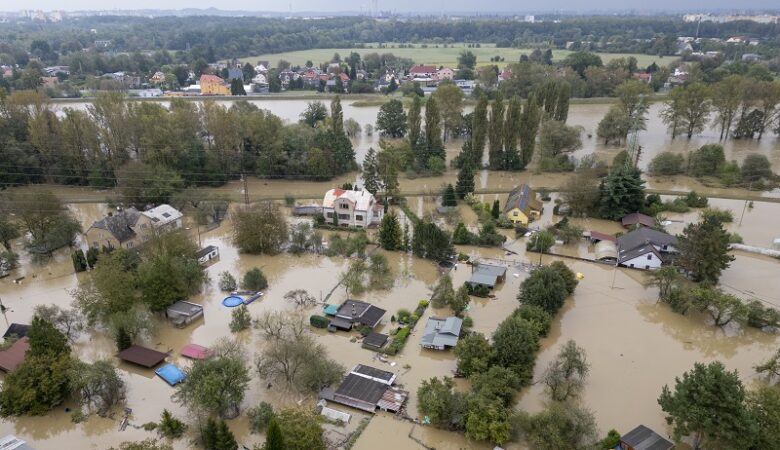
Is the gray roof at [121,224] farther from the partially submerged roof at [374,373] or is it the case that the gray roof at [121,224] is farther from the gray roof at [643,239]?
the gray roof at [643,239]

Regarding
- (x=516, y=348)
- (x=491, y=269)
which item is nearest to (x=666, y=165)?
(x=491, y=269)

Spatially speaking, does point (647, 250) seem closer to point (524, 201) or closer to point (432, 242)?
point (524, 201)

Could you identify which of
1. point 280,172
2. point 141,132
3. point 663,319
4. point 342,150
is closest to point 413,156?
point 342,150

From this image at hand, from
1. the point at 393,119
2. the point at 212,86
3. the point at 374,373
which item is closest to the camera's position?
the point at 374,373

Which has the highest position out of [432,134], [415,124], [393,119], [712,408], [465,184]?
[415,124]

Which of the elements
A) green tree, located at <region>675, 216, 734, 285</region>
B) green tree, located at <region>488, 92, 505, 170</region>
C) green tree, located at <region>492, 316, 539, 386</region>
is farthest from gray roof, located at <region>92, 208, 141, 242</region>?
green tree, located at <region>675, 216, 734, 285</region>

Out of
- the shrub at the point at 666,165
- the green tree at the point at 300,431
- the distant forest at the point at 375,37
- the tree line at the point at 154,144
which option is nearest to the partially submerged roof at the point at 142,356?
the green tree at the point at 300,431
